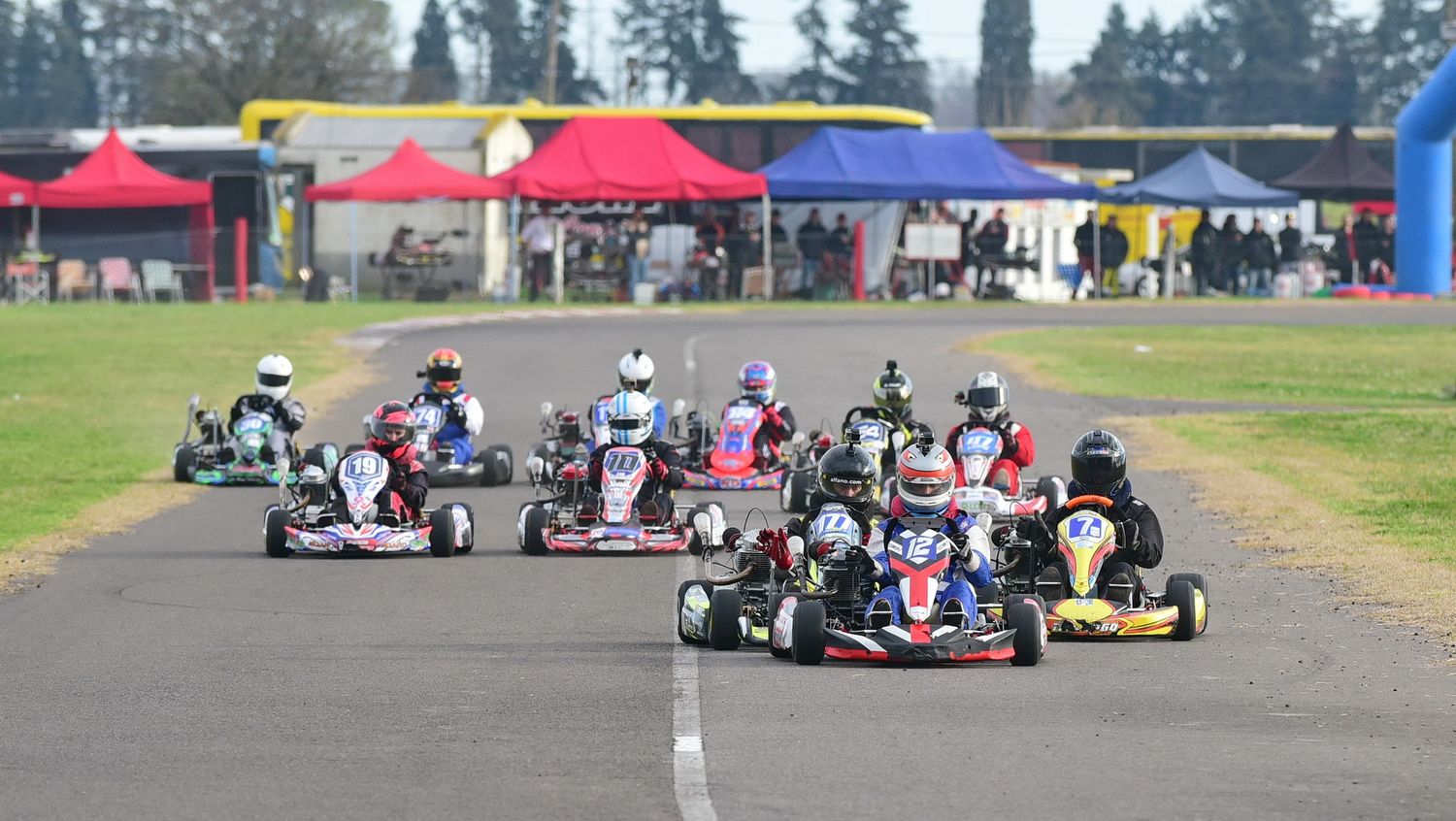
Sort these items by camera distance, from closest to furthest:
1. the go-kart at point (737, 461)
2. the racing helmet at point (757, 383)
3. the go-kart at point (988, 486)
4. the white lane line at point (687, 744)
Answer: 1. the white lane line at point (687, 744)
2. the go-kart at point (988, 486)
3. the go-kart at point (737, 461)
4. the racing helmet at point (757, 383)

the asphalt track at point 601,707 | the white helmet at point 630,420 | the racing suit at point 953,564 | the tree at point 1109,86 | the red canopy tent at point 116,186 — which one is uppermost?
the tree at point 1109,86

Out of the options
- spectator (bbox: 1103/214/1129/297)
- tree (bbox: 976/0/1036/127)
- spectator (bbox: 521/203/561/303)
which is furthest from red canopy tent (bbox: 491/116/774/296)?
tree (bbox: 976/0/1036/127)

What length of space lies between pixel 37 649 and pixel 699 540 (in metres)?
4.63

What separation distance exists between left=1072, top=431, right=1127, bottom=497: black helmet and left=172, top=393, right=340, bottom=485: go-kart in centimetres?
844

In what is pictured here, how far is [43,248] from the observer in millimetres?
48594

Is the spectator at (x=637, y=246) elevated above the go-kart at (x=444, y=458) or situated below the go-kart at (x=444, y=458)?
above

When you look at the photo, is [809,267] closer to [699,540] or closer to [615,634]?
[699,540]

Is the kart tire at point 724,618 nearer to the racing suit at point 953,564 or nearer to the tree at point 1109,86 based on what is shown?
the racing suit at point 953,564

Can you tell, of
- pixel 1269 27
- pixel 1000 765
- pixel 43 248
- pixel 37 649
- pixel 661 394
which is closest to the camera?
pixel 1000 765

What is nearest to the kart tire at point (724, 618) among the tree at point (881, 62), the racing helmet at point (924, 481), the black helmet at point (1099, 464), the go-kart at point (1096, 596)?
the racing helmet at point (924, 481)

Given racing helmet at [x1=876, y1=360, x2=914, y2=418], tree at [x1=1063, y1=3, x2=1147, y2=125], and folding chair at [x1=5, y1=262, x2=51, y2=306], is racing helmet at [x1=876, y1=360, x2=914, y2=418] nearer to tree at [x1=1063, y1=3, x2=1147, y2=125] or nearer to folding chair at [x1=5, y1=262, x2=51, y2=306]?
folding chair at [x1=5, y1=262, x2=51, y2=306]

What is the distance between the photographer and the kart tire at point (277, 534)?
14.3 metres

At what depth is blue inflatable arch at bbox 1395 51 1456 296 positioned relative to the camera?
4406 centimetres

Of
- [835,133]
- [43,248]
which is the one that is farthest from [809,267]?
[43,248]
